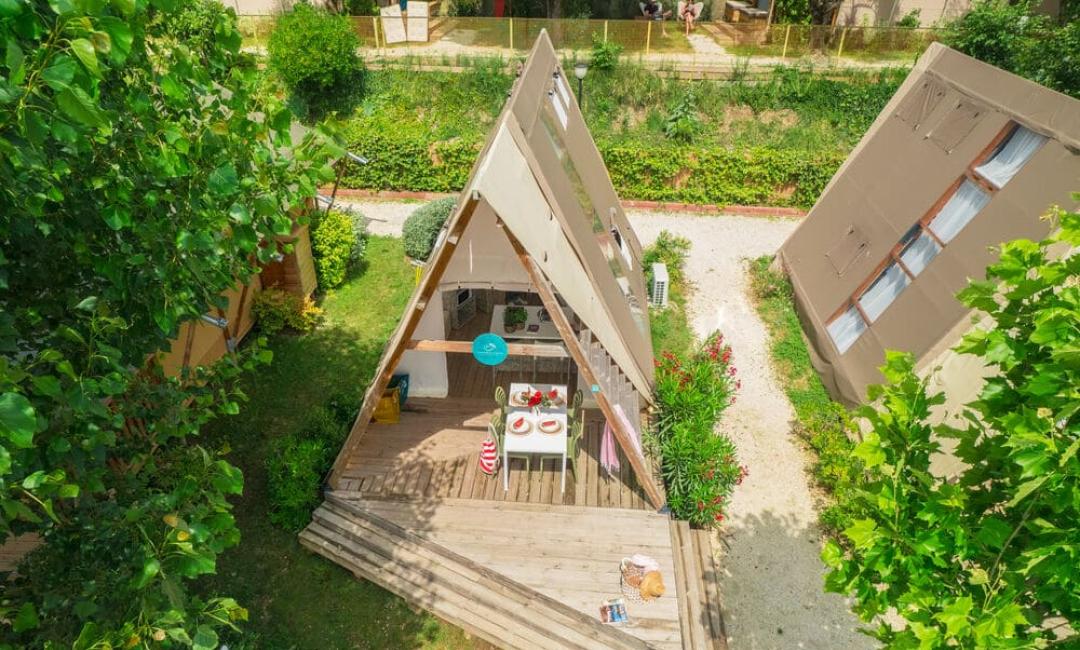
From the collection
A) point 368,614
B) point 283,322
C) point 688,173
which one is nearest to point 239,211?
point 368,614

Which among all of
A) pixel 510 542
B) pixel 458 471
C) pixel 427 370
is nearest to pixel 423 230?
pixel 427 370

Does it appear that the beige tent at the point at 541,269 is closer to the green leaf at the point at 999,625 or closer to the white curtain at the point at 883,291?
the white curtain at the point at 883,291

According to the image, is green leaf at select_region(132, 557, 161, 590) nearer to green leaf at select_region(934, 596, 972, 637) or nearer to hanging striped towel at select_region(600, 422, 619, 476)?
green leaf at select_region(934, 596, 972, 637)

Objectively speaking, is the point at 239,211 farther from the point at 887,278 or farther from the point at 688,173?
the point at 688,173

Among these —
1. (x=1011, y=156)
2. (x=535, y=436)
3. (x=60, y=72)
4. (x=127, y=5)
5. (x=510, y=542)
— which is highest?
(x=127, y=5)

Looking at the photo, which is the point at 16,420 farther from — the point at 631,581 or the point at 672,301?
the point at 672,301

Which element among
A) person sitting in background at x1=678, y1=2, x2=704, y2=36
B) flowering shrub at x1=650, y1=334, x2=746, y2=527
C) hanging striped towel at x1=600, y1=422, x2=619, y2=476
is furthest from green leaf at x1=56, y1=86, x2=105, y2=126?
person sitting in background at x1=678, y1=2, x2=704, y2=36

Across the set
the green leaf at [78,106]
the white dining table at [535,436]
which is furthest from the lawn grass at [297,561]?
the green leaf at [78,106]
